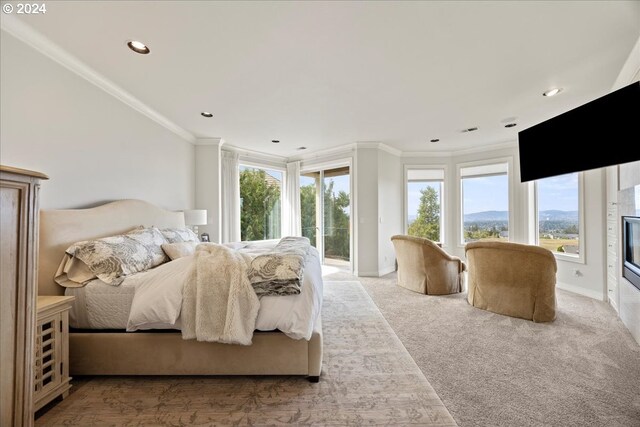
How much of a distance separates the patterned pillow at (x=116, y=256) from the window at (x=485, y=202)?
18.4 ft

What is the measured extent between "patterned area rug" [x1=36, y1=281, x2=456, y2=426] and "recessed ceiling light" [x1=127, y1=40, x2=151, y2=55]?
101 inches

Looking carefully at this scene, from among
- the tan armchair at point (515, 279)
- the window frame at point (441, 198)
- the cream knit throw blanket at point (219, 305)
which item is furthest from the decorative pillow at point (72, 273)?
the window frame at point (441, 198)

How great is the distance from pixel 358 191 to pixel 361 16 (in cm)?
329

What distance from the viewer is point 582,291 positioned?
3592mm

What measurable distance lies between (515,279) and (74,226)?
4339 millimetres

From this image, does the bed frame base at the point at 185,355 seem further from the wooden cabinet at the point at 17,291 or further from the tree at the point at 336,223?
the tree at the point at 336,223

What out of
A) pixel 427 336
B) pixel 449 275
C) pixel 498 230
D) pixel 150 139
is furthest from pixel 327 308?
pixel 498 230

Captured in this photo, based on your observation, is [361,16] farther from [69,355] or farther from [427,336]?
[69,355]

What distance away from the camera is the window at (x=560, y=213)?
3768 millimetres

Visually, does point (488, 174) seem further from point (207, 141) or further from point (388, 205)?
point (207, 141)

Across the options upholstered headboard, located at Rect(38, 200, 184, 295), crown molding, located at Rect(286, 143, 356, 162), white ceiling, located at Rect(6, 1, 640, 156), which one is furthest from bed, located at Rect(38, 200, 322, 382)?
crown molding, located at Rect(286, 143, 356, 162)

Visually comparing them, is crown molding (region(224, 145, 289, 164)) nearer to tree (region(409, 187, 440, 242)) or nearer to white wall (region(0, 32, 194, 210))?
white wall (region(0, 32, 194, 210))

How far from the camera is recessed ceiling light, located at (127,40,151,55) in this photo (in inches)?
76.7

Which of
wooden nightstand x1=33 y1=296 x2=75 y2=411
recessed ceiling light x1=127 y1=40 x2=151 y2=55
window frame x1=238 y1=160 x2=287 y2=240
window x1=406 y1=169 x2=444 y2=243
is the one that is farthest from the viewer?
window x1=406 y1=169 x2=444 y2=243
